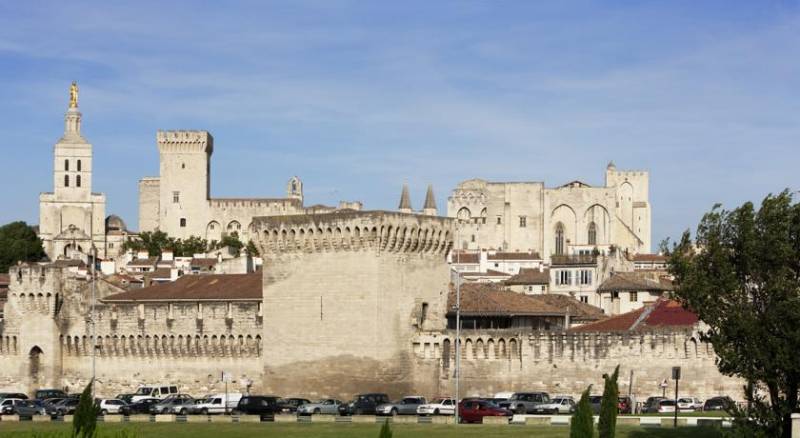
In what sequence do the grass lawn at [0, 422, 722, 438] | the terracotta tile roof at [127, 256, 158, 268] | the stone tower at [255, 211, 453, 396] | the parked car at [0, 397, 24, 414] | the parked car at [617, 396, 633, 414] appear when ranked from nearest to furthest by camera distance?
the grass lawn at [0, 422, 722, 438], the parked car at [617, 396, 633, 414], the stone tower at [255, 211, 453, 396], the parked car at [0, 397, 24, 414], the terracotta tile roof at [127, 256, 158, 268]

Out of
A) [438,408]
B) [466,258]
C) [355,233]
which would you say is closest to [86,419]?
[438,408]

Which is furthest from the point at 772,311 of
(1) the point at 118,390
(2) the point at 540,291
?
(2) the point at 540,291

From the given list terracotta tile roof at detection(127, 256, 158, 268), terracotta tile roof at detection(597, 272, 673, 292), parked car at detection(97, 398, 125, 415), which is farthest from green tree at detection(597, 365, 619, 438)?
terracotta tile roof at detection(127, 256, 158, 268)

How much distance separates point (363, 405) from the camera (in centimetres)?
6981

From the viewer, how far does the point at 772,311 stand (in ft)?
158

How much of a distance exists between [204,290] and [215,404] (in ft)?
41.2

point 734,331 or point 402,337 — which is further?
Result: point 402,337

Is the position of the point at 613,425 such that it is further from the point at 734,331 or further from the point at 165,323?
A: the point at 165,323

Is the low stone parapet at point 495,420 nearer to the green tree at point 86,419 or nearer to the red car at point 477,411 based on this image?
the red car at point 477,411

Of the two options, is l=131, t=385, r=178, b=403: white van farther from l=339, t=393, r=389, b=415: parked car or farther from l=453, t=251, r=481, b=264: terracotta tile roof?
l=453, t=251, r=481, b=264: terracotta tile roof

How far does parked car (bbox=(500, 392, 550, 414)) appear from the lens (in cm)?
6919

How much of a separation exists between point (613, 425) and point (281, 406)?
2361 cm

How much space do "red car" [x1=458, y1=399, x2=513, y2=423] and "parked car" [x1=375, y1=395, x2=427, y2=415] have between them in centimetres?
315

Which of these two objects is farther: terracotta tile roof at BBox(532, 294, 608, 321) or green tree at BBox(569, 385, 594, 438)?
terracotta tile roof at BBox(532, 294, 608, 321)
